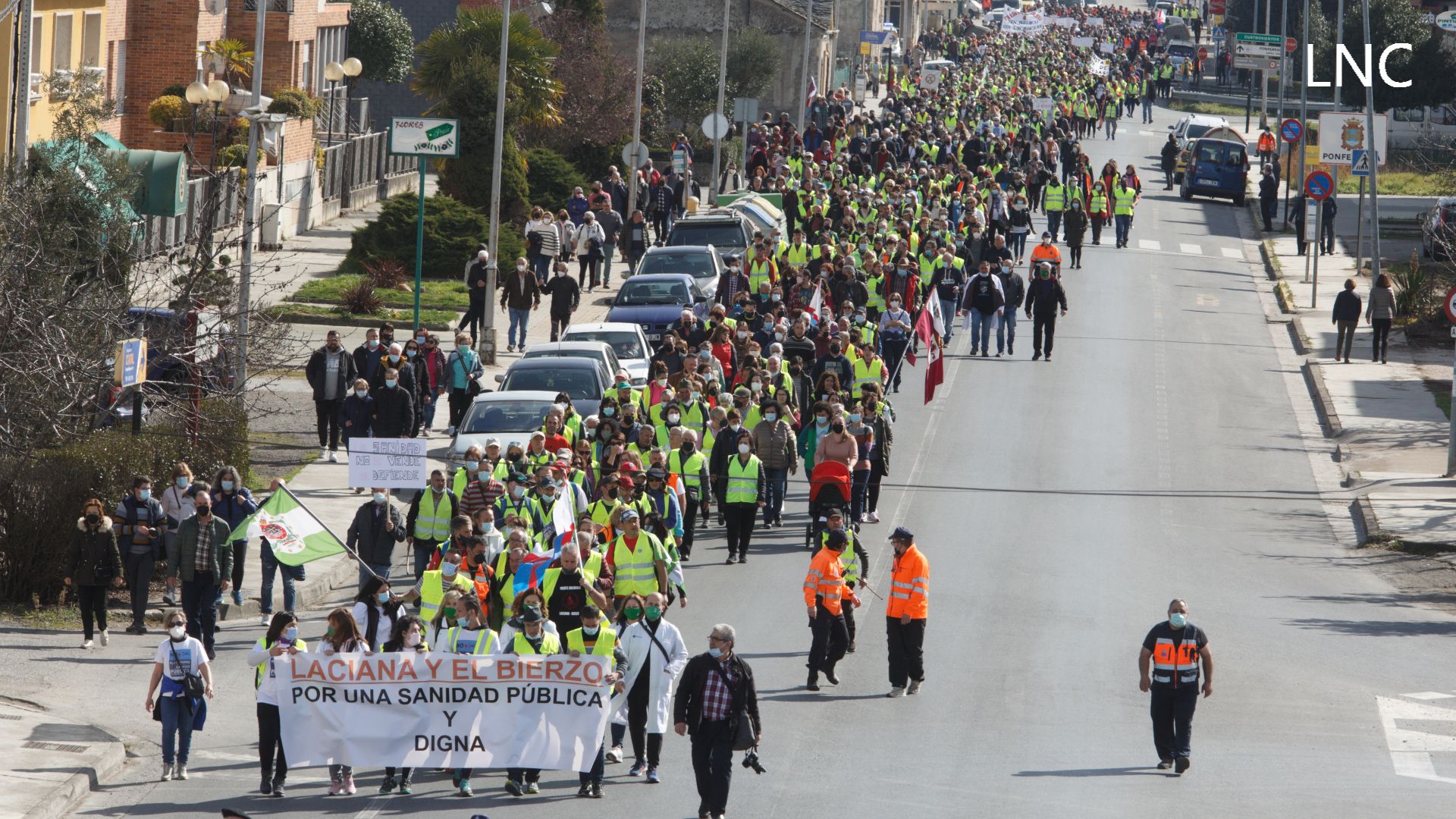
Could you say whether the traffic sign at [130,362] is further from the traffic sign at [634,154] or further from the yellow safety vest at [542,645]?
the traffic sign at [634,154]

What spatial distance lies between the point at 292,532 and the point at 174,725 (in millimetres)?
3578

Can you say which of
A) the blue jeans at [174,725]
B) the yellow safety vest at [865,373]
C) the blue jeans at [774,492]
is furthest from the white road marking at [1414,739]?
the yellow safety vest at [865,373]

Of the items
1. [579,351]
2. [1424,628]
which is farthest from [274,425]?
[1424,628]

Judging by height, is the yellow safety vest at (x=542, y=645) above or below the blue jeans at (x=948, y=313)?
below

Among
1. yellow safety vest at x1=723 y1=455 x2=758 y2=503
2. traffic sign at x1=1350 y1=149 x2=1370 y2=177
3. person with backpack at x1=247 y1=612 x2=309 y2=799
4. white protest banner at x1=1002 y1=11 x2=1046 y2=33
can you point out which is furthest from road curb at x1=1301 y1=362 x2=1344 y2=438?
white protest banner at x1=1002 y1=11 x2=1046 y2=33

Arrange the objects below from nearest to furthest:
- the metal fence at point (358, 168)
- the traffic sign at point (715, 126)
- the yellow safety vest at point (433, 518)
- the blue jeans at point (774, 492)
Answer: the yellow safety vest at point (433, 518), the blue jeans at point (774, 492), the metal fence at point (358, 168), the traffic sign at point (715, 126)

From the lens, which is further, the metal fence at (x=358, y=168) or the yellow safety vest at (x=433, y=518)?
the metal fence at (x=358, y=168)

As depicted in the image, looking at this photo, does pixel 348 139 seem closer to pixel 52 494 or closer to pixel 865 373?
pixel 865 373

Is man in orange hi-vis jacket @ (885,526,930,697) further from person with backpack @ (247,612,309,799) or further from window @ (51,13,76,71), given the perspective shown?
window @ (51,13,76,71)

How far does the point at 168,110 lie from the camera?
4309 cm

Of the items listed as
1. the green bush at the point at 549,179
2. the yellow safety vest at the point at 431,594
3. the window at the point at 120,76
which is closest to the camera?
the yellow safety vest at the point at 431,594

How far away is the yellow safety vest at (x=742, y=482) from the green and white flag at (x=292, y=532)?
4917 millimetres

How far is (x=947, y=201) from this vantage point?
43.2 meters

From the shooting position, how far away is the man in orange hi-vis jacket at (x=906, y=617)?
54.6ft
